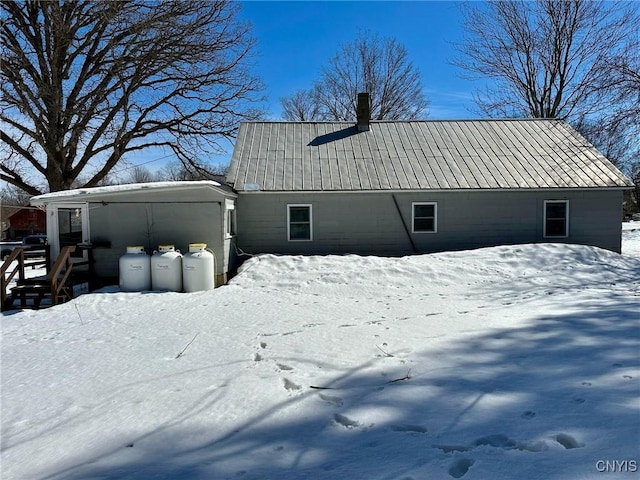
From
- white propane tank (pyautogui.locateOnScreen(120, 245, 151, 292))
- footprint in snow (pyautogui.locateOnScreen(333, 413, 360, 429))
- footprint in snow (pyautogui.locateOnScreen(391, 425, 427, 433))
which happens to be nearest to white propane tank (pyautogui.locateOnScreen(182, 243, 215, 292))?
white propane tank (pyautogui.locateOnScreen(120, 245, 151, 292))

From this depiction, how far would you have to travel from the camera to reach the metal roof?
12.4 m

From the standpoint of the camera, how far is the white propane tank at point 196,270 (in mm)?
9258

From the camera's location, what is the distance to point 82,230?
1013 cm

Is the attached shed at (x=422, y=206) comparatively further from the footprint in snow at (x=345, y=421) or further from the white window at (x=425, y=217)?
the footprint in snow at (x=345, y=421)

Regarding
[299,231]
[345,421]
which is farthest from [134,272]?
[345,421]

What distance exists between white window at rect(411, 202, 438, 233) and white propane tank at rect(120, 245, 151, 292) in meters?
7.86

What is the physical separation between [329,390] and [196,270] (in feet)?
21.1

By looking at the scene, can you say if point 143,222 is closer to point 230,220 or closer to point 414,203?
point 230,220

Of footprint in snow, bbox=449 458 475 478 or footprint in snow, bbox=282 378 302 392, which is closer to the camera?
footprint in snow, bbox=449 458 475 478

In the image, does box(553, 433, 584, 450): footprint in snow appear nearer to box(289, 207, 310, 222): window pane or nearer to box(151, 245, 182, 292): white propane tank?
box(151, 245, 182, 292): white propane tank

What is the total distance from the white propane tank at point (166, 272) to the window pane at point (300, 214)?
411cm

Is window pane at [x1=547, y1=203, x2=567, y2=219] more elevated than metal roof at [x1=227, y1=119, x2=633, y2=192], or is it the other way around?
metal roof at [x1=227, y1=119, x2=633, y2=192]

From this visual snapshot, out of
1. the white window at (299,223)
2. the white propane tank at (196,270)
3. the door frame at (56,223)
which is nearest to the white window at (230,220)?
the white propane tank at (196,270)

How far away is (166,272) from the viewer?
9320 mm
